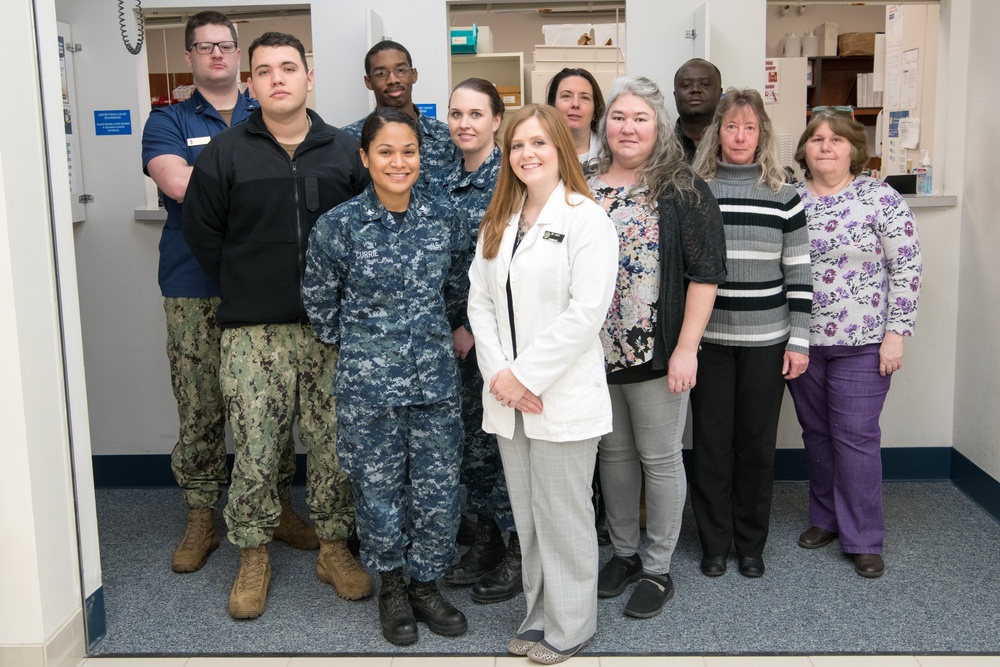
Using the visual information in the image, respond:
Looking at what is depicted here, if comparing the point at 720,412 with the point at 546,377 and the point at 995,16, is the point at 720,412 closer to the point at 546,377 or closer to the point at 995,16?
the point at 546,377

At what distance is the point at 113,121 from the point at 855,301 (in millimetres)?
3068

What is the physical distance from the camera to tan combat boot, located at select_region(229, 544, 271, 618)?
2.94 m

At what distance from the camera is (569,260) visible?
249cm

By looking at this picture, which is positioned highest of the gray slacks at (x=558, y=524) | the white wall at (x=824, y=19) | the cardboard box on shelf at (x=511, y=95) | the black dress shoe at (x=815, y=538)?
the white wall at (x=824, y=19)

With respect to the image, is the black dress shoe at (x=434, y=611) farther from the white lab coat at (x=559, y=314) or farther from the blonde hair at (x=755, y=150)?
the blonde hair at (x=755, y=150)

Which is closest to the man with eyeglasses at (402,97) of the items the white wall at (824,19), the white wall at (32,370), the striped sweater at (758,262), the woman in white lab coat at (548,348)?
the woman in white lab coat at (548,348)

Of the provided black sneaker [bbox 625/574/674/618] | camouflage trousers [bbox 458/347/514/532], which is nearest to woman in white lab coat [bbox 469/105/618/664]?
black sneaker [bbox 625/574/674/618]

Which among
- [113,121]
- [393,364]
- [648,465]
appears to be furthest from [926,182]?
[113,121]

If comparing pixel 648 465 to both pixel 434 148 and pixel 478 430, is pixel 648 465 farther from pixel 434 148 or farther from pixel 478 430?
pixel 434 148

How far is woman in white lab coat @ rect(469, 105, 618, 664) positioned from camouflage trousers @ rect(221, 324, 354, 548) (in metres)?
0.66

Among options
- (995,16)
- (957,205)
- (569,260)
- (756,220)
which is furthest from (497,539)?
(995,16)

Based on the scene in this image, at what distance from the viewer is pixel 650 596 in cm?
292

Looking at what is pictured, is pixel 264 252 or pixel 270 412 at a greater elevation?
pixel 264 252

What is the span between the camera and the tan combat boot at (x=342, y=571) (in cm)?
306
